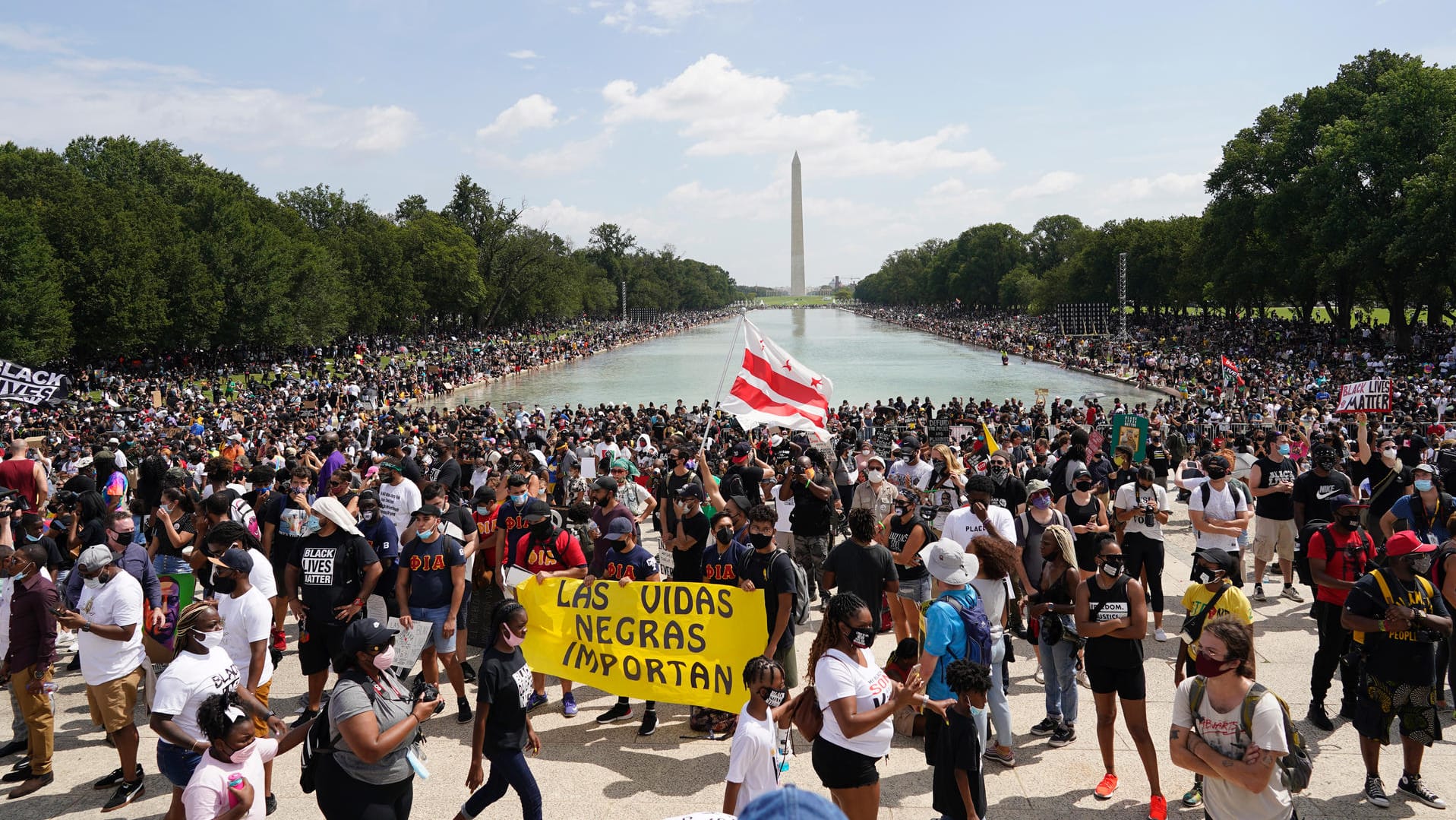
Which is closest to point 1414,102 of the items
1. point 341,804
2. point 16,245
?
point 341,804

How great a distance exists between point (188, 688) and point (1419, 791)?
7.15 meters

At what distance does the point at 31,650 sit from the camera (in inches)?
248

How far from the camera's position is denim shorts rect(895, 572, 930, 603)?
786 cm

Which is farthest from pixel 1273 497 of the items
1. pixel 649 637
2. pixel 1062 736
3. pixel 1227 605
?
pixel 649 637

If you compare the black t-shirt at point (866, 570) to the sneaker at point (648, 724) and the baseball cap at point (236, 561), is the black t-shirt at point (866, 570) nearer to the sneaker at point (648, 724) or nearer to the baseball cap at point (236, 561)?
the sneaker at point (648, 724)

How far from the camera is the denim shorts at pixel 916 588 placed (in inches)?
309

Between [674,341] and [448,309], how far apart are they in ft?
98.2

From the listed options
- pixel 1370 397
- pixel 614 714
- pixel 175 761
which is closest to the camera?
pixel 175 761

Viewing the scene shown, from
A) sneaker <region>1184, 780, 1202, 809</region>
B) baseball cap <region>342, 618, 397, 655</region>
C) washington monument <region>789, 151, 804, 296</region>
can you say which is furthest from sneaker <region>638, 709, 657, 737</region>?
washington monument <region>789, 151, 804, 296</region>

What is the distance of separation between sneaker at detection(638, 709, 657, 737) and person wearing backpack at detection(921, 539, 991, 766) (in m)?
2.33

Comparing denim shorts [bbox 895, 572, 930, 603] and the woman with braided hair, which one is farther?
denim shorts [bbox 895, 572, 930, 603]

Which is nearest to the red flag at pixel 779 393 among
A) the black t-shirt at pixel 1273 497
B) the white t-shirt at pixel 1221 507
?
the white t-shirt at pixel 1221 507

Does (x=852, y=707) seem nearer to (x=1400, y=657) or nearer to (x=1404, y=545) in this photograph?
(x=1400, y=657)

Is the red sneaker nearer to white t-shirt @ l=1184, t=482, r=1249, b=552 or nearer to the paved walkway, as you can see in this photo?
the paved walkway
